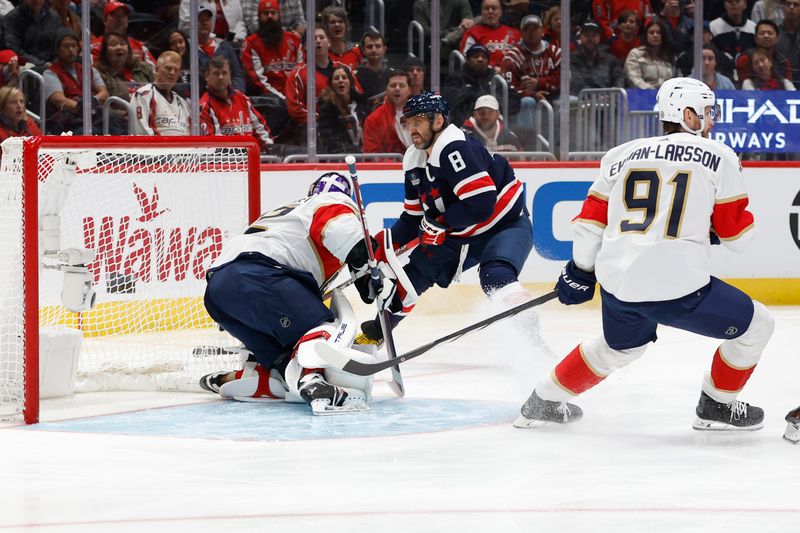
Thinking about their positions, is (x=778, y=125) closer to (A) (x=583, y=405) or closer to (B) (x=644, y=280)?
(A) (x=583, y=405)

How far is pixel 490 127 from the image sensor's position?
6.82 meters

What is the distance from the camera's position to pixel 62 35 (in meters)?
6.11

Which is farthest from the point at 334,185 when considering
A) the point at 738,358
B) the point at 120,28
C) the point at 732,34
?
the point at 732,34

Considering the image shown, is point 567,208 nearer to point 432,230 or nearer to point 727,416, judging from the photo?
point 432,230

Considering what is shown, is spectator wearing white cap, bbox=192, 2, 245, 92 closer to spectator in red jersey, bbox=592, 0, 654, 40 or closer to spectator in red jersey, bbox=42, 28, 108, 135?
spectator in red jersey, bbox=42, 28, 108, 135

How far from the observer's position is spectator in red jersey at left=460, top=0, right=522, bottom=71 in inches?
271

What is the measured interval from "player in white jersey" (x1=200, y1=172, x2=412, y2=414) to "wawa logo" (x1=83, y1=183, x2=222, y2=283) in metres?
0.82

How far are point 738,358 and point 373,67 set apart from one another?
3.69m

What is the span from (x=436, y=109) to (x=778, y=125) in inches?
130

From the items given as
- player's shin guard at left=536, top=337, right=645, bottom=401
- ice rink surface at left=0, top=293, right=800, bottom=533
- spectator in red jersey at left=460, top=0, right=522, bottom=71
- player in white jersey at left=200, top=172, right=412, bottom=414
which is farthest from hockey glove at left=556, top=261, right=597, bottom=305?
spectator in red jersey at left=460, top=0, right=522, bottom=71

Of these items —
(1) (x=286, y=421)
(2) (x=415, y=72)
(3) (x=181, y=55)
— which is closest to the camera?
(1) (x=286, y=421)

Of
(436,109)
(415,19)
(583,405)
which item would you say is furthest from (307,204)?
(415,19)

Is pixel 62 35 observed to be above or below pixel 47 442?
above

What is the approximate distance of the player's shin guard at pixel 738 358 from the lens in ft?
10.9
